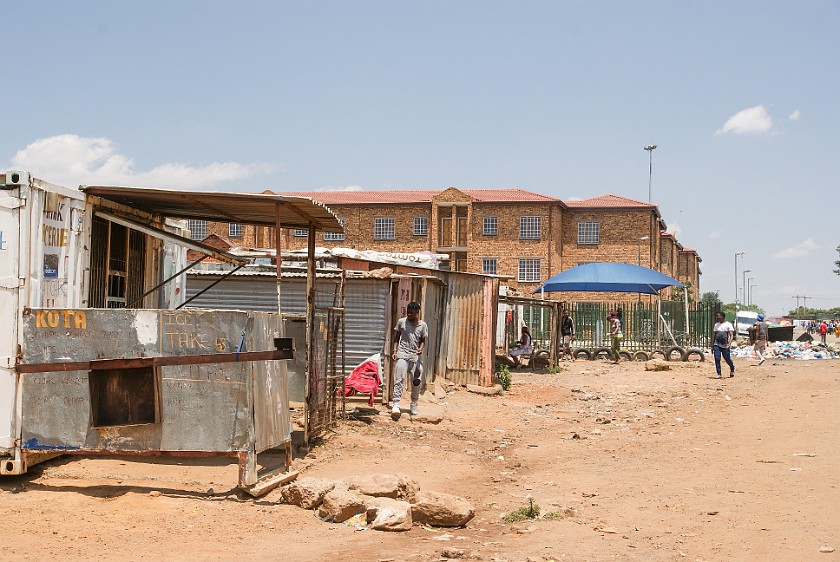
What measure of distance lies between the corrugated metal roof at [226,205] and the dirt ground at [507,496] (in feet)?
8.48

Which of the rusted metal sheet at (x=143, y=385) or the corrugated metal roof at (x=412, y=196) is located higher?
the corrugated metal roof at (x=412, y=196)

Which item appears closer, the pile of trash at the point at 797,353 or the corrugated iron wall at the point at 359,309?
the corrugated iron wall at the point at 359,309

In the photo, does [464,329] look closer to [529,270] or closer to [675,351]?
[675,351]

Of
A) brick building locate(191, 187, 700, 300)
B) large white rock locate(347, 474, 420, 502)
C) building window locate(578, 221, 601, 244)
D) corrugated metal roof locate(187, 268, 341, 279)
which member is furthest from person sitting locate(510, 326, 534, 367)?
building window locate(578, 221, 601, 244)

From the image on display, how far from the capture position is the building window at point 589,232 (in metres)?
49.0

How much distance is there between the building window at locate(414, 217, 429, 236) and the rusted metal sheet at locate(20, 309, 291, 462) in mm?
42140

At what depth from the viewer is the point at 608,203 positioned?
49.0m

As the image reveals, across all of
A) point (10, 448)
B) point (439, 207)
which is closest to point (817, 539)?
point (10, 448)

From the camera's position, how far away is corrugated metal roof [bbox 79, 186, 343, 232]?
26.4 ft

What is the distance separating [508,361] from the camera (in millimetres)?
22469

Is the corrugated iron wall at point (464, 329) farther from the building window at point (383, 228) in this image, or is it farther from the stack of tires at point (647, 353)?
the building window at point (383, 228)

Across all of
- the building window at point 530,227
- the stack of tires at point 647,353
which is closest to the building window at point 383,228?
the building window at point 530,227

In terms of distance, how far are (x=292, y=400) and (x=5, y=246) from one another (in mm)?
6404

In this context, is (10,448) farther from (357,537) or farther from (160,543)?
(357,537)
